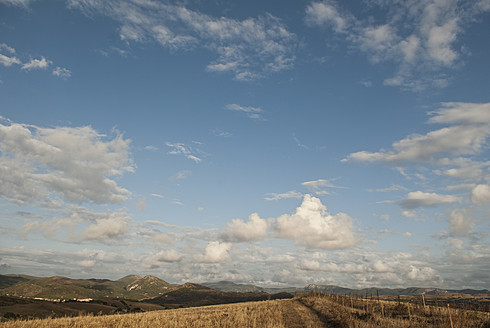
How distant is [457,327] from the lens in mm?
21438

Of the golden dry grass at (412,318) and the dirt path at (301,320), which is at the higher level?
the golden dry grass at (412,318)

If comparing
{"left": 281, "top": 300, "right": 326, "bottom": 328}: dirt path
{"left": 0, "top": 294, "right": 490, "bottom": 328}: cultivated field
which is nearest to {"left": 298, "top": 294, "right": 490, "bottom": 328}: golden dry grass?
{"left": 0, "top": 294, "right": 490, "bottom": 328}: cultivated field

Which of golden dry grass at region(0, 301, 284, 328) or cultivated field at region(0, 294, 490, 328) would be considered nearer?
cultivated field at region(0, 294, 490, 328)

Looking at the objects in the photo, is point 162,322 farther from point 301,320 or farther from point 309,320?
point 309,320

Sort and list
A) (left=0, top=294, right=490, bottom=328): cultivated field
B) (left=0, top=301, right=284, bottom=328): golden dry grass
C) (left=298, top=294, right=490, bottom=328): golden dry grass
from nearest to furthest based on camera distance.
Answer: (left=298, top=294, right=490, bottom=328): golden dry grass → (left=0, top=294, right=490, bottom=328): cultivated field → (left=0, top=301, right=284, bottom=328): golden dry grass

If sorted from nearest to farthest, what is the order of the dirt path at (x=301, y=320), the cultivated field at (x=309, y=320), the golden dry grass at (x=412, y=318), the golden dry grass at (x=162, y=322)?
the golden dry grass at (x=412, y=318), the cultivated field at (x=309, y=320), the golden dry grass at (x=162, y=322), the dirt path at (x=301, y=320)

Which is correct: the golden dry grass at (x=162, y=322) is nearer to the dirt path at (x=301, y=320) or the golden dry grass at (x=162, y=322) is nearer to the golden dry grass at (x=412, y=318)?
the dirt path at (x=301, y=320)

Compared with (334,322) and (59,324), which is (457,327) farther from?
(59,324)

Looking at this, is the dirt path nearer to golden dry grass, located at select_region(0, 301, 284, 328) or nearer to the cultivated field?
the cultivated field

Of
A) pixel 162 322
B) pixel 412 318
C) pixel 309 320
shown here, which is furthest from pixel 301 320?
pixel 162 322

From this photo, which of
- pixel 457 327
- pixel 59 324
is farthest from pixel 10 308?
pixel 457 327

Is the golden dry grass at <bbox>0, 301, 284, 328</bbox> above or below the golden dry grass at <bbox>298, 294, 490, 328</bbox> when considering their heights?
below

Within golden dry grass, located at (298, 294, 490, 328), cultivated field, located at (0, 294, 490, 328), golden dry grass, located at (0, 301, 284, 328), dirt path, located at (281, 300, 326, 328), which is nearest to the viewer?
golden dry grass, located at (298, 294, 490, 328)

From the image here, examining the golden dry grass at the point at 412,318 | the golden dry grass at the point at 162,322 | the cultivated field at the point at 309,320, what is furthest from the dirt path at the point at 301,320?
the golden dry grass at the point at 412,318
